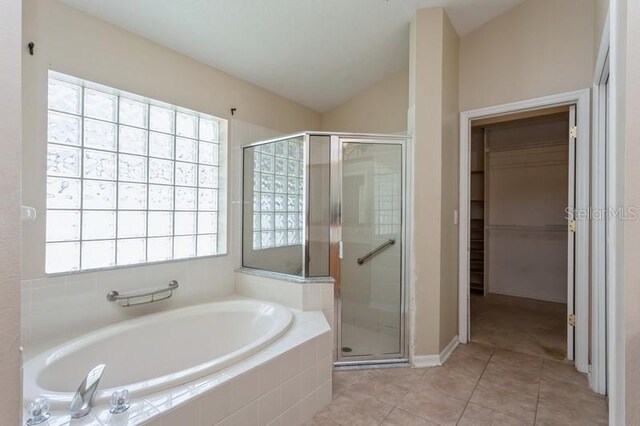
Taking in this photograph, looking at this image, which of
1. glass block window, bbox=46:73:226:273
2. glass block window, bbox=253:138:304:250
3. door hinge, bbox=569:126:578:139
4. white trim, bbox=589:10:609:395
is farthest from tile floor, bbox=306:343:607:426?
door hinge, bbox=569:126:578:139

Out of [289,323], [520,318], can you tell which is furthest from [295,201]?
[520,318]

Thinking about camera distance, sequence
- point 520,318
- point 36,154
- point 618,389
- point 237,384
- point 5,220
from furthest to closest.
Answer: point 520,318 < point 36,154 < point 237,384 < point 618,389 < point 5,220

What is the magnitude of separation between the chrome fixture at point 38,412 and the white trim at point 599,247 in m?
2.97

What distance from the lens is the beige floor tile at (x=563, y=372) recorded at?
219cm

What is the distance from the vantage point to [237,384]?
1408 mm

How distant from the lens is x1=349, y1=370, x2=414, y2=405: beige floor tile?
6.51 feet

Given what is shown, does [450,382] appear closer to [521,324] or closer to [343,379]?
[343,379]

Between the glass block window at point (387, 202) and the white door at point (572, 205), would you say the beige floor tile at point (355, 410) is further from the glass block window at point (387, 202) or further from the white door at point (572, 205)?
the white door at point (572, 205)

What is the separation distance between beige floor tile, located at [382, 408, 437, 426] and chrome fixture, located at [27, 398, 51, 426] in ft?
5.06

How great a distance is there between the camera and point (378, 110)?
343 centimetres

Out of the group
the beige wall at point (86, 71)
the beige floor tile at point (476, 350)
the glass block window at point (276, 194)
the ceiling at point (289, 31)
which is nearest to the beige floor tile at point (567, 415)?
the beige floor tile at point (476, 350)

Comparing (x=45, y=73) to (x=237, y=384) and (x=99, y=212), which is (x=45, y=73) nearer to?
(x=99, y=212)

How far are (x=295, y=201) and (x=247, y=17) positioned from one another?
1.44m

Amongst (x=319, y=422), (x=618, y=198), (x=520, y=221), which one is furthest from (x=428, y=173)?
(x=520, y=221)
